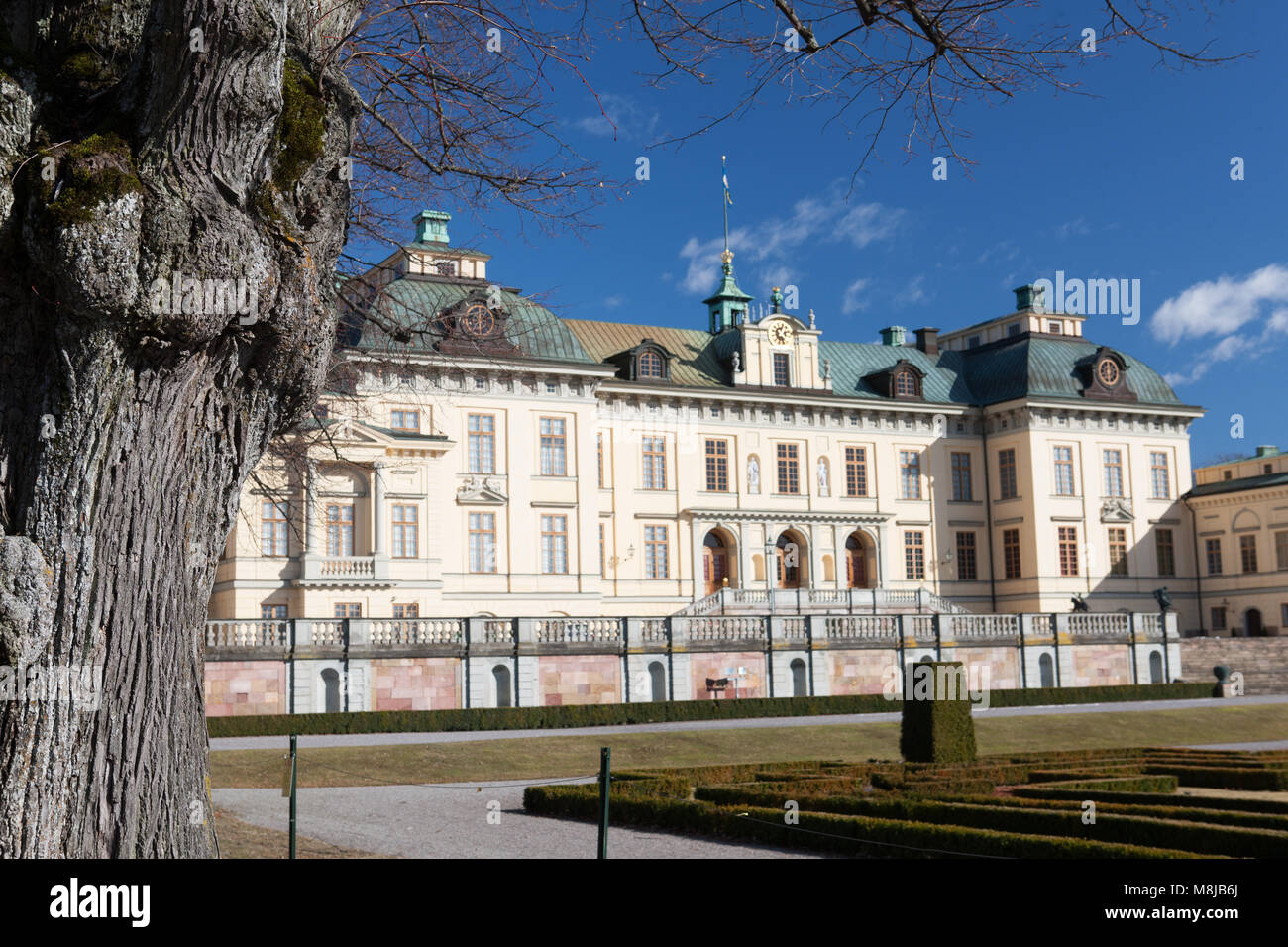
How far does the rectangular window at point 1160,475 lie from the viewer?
51.3 meters

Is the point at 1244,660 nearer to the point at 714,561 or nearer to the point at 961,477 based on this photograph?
the point at 961,477

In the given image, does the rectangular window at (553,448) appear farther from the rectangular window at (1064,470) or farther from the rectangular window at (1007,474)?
the rectangular window at (1064,470)

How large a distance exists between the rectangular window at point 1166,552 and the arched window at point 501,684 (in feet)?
97.4

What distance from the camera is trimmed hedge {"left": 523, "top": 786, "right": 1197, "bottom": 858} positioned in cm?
1034

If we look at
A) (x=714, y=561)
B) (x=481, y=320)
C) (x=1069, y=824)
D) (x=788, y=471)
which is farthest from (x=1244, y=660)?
(x=1069, y=824)

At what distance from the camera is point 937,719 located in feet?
59.5

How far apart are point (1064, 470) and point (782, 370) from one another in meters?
11.0

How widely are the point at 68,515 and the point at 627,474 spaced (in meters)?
39.2

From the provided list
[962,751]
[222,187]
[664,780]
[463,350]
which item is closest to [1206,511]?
[463,350]

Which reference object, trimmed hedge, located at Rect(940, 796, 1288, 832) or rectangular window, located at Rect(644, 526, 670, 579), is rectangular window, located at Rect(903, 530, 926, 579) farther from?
trimmed hedge, located at Rect(940, 796, 1288, 832)

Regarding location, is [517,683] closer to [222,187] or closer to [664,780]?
[664,780]

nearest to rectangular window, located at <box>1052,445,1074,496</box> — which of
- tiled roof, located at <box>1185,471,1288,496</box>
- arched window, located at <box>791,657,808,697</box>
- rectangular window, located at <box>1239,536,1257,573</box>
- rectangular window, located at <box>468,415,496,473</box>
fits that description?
tiled roof, located at <box>1185,471,1288,496</box>

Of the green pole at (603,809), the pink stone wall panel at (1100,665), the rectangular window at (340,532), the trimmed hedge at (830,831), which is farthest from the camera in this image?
the pink stone wall panel at (1100,665)

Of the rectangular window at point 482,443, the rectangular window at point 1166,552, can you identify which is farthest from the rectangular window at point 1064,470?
the rectangular window at point 482,443
